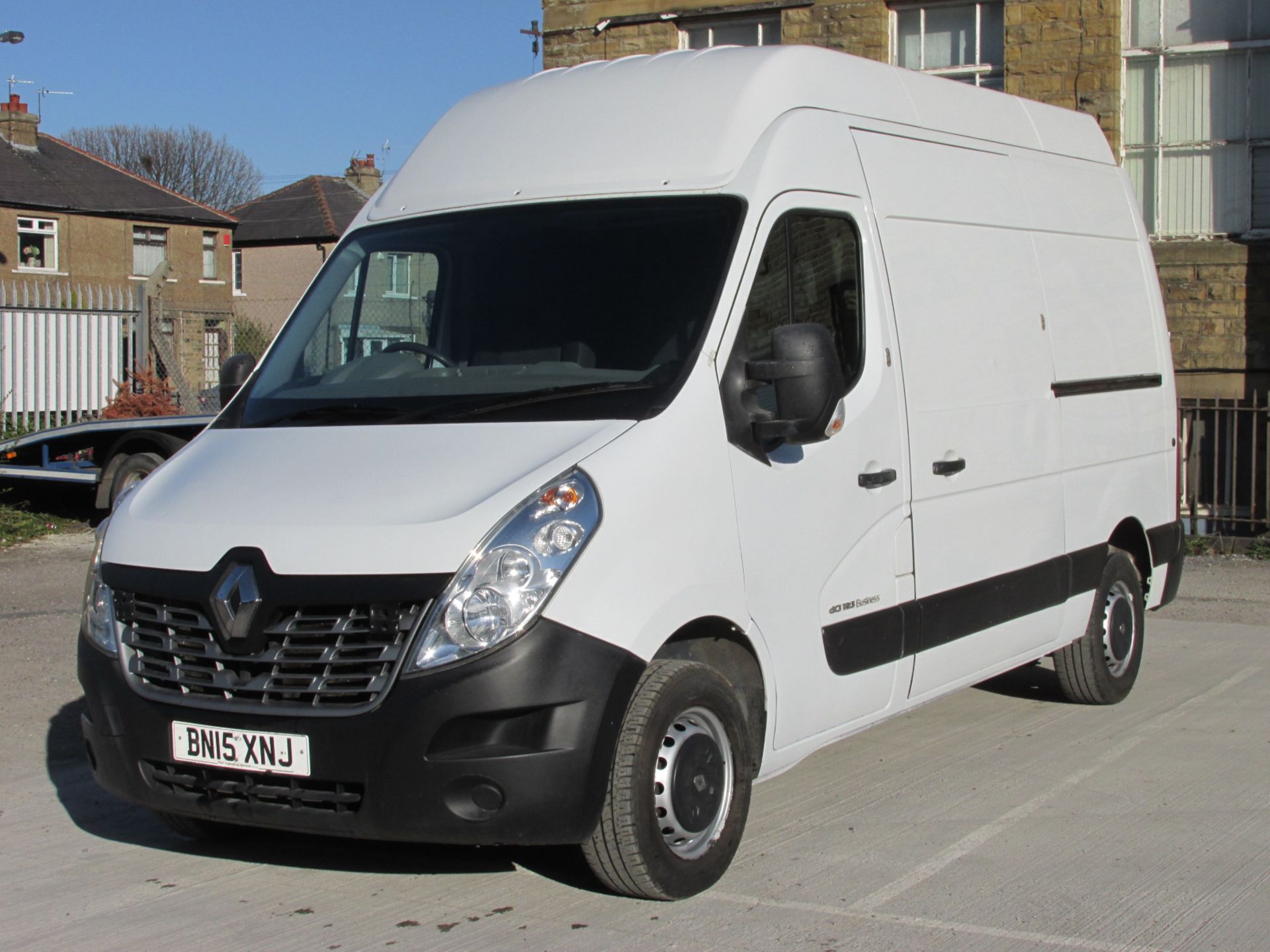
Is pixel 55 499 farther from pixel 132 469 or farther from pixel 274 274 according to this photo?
pixel 274 274

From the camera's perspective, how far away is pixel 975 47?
15875 mm

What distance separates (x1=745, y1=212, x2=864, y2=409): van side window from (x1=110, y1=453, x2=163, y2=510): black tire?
9.75m

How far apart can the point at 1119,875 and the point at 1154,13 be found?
468 inches

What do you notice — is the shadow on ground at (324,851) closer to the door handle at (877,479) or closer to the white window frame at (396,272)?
the door handle at (877,479)

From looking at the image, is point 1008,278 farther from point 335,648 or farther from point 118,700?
point 118,700

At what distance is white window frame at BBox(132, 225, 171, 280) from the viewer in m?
51.3

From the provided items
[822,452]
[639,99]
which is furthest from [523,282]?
[822,452]

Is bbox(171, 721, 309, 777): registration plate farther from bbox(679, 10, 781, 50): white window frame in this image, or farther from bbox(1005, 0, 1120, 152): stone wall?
bbox(679, 10, 781, 50): white window frame

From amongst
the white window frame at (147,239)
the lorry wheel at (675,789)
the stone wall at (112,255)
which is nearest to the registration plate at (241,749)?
the lorry wheel at (675,789)

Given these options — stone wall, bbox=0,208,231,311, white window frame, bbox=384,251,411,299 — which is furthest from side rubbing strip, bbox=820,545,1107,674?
stone wall, bbox=0,208,231,311

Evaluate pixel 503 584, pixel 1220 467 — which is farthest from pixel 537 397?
pixel 1220 467

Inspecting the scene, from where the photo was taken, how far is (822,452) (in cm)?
540

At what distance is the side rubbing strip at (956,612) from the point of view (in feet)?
18.2

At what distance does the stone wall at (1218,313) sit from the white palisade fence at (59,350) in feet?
36.4
